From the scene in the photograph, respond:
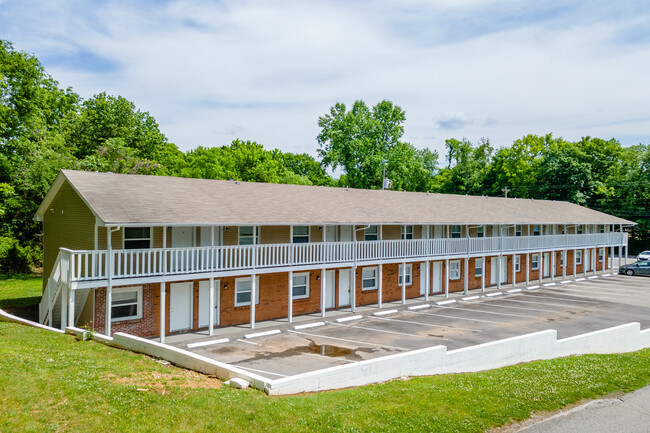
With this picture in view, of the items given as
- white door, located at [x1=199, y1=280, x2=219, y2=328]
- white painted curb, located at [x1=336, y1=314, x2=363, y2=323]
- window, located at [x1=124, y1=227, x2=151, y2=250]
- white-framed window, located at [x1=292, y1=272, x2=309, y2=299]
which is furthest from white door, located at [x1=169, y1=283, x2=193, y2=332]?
white painted curb, located at [x1=336, y1=314, x2=363, y2=323]

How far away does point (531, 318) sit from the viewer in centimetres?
2255

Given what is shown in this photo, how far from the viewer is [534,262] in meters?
36.4

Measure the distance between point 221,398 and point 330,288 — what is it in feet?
48.6

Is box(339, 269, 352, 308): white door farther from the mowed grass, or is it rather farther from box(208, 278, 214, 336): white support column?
the mowed grass

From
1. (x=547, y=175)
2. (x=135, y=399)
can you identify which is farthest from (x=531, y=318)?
(x=547, y=175)

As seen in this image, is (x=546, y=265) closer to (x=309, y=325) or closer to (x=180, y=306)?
(x=309, y=325)

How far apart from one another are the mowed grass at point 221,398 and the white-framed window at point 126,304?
4448 mm

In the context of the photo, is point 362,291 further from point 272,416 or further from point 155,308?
point 272,416

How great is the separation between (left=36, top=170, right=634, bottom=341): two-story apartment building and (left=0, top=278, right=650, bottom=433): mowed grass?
434 cm

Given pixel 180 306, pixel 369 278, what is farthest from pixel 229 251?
pixel 369 278

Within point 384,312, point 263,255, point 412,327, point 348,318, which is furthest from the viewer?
point 384,312

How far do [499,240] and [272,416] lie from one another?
24870mm

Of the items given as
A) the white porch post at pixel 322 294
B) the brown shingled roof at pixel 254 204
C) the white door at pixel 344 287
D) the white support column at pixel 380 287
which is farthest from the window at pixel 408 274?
the white porch post at pixel 322 294

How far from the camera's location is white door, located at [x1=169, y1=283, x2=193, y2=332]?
734 inches
